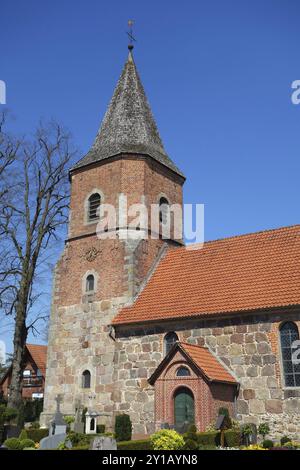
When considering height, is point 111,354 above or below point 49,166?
below

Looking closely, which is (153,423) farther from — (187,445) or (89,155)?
(89,155)

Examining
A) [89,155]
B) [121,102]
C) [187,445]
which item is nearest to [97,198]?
[89,155]

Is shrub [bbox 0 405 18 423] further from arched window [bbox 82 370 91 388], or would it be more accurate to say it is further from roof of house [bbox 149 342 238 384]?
roof of house [bbox 149 342 238 384]

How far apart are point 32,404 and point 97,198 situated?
17.6 m

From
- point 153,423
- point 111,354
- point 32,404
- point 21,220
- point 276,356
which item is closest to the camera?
point 276,356

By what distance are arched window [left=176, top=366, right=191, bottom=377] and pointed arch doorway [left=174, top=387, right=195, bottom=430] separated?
0.42 metres

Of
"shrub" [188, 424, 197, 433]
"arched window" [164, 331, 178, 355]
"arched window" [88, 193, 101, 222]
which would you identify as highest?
"arched window" [88, 193, 101, 222]

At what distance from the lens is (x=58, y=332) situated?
2080cm

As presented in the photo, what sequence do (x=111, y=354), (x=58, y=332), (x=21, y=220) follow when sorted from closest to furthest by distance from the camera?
(x=111, y=354), (x=58, y=332), (x=21, y=220)

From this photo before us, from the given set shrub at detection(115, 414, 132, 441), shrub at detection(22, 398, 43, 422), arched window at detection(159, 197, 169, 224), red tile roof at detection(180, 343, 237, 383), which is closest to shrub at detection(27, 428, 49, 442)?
shrub at detection(115, 414, 132, 441)

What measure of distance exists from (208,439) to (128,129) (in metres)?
15.1

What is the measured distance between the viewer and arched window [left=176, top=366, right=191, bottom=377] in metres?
15.5

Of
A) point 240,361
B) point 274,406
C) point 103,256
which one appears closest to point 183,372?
point 240,361

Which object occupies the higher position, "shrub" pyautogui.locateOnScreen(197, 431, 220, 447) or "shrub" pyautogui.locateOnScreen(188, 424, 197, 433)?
"shrub" pyautogui.locateOnScreen(188, 424, 197, 433)
